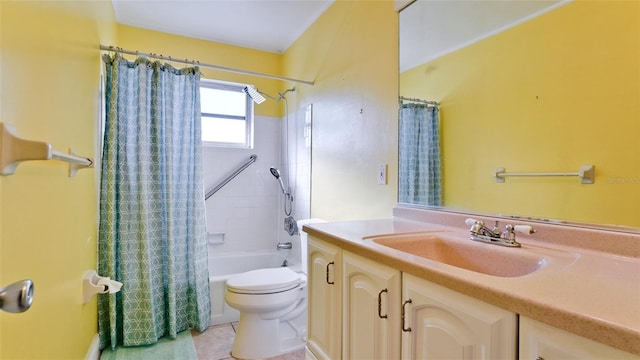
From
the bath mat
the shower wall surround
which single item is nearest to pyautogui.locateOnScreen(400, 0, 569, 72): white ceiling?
the shower wall surround

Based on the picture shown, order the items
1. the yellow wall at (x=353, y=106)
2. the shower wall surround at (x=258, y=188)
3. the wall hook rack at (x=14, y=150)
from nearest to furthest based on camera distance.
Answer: the wall hook rack at (x=14, y=150) → the yellow wall at (x=353, y=106) → the shower wall surround at (x=258, y=188)

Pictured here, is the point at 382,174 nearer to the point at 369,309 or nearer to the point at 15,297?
the point at 369,309

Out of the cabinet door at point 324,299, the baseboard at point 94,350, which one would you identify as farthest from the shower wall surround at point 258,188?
the cabinet door at point 324,299

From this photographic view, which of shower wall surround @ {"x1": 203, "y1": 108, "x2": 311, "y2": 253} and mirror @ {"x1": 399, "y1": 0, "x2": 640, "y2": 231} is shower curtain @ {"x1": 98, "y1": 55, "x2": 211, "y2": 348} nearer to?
shower wall surround @ {"x1": 203, "y1": 108, "x2": 311, "y2": 253}

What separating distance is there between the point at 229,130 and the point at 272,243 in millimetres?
1199

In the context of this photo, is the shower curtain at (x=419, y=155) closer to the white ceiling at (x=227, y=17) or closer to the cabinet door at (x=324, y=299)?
the cabinet door at (x=324, y=299)

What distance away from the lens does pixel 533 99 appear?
1.17m

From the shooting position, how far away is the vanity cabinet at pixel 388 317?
687 millimetres

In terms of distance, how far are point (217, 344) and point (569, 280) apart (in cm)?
207

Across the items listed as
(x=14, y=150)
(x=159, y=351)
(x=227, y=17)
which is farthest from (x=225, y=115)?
(x=14, y=150)

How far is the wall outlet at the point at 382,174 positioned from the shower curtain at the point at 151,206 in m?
1.29

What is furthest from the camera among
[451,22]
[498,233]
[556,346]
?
[451,22]

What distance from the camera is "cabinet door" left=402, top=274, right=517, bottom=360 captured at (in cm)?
65

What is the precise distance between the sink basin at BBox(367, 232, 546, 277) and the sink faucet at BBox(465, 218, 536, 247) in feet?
0.10
